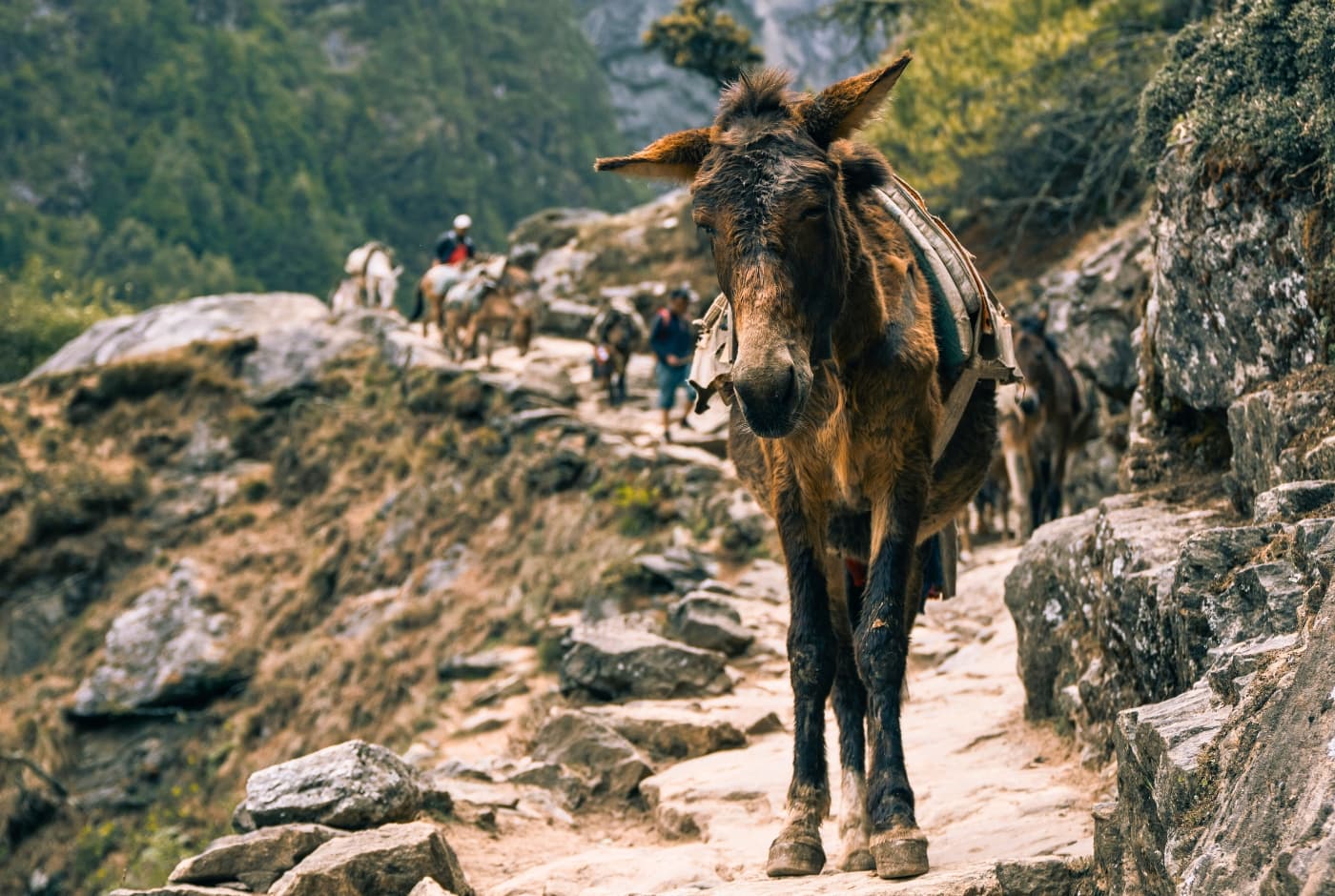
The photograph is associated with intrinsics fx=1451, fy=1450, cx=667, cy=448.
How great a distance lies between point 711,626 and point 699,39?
3494 centimetres

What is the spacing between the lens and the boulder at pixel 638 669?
11.8 metres

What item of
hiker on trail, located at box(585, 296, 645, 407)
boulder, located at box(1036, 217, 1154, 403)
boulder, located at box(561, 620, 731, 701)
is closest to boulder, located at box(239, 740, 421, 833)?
boulder, located at box(561, 620, 731, 701)

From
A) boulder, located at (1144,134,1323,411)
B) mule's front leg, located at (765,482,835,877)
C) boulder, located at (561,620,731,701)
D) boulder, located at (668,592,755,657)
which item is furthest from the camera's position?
boulder, located at (668,592,755,657)

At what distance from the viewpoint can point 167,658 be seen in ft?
81.3

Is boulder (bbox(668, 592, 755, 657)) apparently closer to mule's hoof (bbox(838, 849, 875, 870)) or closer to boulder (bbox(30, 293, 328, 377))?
mule's hoof (bbox(838, 849, 875, 870))

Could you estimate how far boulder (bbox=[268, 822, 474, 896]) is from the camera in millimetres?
6344

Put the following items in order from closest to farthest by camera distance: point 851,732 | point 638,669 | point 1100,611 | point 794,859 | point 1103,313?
point 794,859 → point 851,732 → point 1100,611 → point 638,669 → point 1103,313

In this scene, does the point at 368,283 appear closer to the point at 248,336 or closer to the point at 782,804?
the point at 248,336

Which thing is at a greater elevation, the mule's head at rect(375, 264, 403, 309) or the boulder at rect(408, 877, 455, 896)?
the mule's head at rect(375, 264, 403, 309)

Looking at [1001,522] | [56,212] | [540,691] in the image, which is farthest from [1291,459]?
[56,212]

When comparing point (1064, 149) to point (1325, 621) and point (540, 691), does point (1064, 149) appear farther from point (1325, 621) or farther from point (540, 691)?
point (1325, 621)

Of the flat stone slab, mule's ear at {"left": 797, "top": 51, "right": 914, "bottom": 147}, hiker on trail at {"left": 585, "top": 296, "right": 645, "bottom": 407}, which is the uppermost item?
hiker on trail at {"left": 585, "top": 296, "right": 645, "bottom": 407}

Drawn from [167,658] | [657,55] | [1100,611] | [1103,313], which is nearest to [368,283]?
[167,658]

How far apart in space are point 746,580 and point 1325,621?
12338mm
